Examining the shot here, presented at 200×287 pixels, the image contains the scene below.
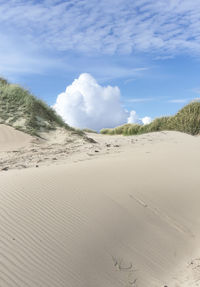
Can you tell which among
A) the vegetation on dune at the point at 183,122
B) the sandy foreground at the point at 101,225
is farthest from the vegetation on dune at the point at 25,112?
the vegetation on dune at the point at 183,122

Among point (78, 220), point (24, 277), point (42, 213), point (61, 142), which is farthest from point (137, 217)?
point (61, 142)

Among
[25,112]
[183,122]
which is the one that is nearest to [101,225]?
[25,112]

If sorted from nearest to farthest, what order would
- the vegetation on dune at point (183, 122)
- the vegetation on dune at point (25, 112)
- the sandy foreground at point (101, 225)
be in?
1. the sandy foreground at point (101, 225)
2. the vegetation on dune at point (25, 112)
3. the vegetation on dune at point (183, 122)

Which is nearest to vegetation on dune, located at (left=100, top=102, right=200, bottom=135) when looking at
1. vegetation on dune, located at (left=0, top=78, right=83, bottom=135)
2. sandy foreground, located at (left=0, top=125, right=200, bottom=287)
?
vegetation on dune, located at (left=0, top=78, right=83, bottom=135)

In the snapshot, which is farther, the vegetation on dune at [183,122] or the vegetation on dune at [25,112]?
the vegetation on dune at [183,122]

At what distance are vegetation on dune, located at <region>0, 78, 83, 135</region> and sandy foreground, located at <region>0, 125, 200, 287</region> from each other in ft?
16.0

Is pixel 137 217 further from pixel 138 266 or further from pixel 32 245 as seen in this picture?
pixel 32 245

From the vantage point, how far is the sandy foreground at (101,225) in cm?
310

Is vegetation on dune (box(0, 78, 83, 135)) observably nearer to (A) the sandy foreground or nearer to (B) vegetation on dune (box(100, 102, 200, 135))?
(A) the sandy foreground

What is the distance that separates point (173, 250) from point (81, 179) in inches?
75.7

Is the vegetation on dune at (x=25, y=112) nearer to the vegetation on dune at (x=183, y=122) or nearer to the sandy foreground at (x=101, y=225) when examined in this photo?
the sandy foreground at (x=101, y=225)

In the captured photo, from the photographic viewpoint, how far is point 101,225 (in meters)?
3.90

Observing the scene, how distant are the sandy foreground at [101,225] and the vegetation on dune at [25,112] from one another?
191 inches

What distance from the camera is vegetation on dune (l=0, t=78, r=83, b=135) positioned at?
11.5 meters
